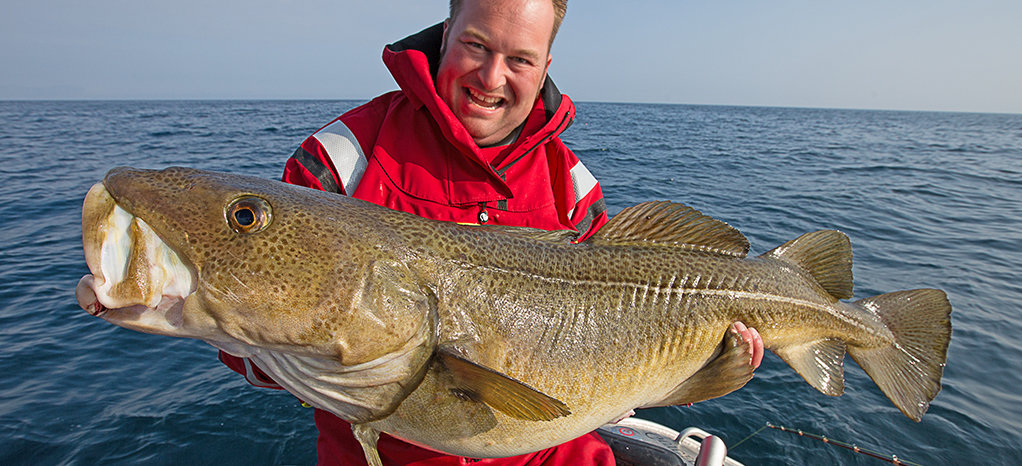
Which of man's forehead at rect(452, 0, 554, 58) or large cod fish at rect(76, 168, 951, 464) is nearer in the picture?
large cod fish at rect(76, 168, 951, 464)

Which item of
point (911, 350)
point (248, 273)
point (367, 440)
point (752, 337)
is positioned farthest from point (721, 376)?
point (248, 273)

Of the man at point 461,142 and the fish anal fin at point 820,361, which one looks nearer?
the man at point 461,142

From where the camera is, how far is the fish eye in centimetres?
177

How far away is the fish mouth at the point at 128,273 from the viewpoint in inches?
59.2

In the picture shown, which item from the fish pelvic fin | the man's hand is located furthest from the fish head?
the fish pelvic fin

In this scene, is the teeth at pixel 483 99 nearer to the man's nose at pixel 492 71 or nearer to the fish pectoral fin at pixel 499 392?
the man's nose at pixel 492 71

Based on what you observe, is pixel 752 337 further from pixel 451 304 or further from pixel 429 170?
pixel 429 170

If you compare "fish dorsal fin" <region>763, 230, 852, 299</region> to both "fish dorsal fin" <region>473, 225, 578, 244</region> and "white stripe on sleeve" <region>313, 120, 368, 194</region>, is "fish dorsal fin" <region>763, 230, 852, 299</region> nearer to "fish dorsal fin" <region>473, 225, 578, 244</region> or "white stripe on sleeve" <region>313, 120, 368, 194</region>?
"fish dorsal fin" <region>473, 225, 578, 244</region>

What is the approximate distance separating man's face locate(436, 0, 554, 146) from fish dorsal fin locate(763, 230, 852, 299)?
1.60m

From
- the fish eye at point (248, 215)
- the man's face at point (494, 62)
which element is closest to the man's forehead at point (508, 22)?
the man's face at point (494, 62)

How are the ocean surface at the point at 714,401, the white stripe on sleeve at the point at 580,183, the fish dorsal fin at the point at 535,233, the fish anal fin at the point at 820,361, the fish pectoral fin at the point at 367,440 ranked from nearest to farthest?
the fish pectoral fin at the point at 367,440 < the fish dorsal fin at the point at 535,233 < the fish anal fin at the point at 820,361 < the white stripe on sleeve at the point at 580,183 < the ocean surface at the point at 714,401

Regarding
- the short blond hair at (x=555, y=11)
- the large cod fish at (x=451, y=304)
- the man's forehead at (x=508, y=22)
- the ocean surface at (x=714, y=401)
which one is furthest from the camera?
the ocean surface at (x=714, y=401)

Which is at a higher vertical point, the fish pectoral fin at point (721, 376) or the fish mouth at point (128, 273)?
the fish mouth at point (128, 273)

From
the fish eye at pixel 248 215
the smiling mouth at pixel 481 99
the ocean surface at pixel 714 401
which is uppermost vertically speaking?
the smiling mouth at pixel 481 99
